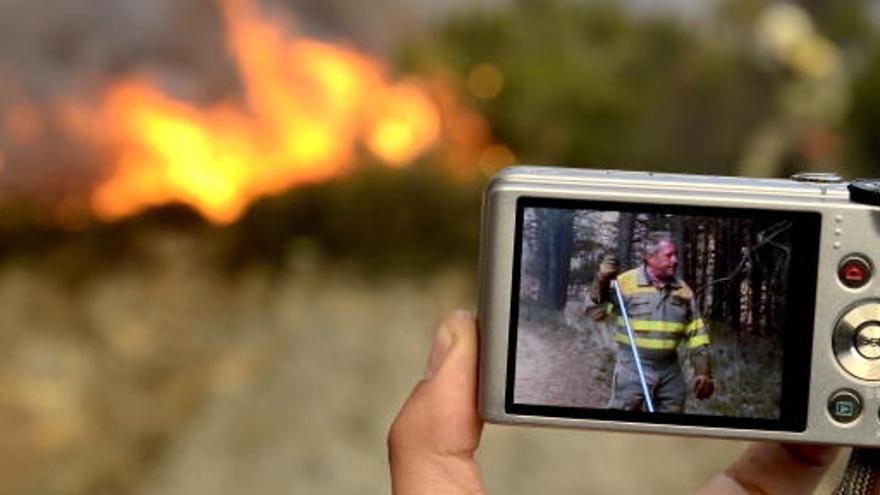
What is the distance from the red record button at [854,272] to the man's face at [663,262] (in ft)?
0.37

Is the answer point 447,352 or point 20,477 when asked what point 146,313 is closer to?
point 20,477

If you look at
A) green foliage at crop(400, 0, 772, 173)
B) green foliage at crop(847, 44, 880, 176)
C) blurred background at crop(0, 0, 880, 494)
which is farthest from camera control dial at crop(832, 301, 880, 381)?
green foliage at crop(847, 44, 880, 176)

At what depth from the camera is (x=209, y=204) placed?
12.8ft

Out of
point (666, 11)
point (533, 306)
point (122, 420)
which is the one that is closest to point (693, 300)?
point (533, 306)

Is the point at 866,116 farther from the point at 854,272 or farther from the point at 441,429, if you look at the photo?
the point at 441,429

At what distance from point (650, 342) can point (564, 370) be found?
0.06 meters

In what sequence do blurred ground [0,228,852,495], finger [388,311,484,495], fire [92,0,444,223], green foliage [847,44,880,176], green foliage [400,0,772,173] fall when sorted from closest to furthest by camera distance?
finger [388,311,484,495] → blurred ground [0,228,852,495] → fire [92,0,444,223] → green foliage [400,0,772,173] → green foliage [847,44,880,176]

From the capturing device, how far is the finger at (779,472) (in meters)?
1.06

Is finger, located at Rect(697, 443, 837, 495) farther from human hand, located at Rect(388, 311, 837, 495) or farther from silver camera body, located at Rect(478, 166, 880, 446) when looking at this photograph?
human hand, located at Rect(388, 311, 837, 495)

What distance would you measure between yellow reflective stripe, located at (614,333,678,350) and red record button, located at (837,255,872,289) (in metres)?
0.12

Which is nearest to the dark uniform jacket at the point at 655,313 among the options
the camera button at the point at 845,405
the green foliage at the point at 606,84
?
the camera button at the point at 845,405

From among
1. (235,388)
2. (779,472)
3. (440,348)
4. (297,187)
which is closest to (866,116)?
(297,187)

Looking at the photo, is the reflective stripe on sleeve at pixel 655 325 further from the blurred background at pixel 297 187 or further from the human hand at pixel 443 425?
the blurred background at pixel 297 187

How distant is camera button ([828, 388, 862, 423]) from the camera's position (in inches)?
39.0
